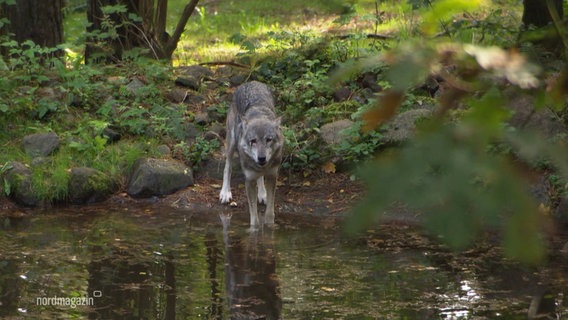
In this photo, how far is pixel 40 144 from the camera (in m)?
10.1

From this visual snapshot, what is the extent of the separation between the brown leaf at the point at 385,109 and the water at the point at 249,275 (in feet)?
13.7

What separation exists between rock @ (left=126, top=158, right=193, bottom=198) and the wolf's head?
1.51 metres

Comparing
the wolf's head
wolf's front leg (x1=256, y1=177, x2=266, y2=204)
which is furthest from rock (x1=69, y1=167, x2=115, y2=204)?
the wolf's head

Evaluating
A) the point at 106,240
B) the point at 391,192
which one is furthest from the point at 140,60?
the point at 391,192

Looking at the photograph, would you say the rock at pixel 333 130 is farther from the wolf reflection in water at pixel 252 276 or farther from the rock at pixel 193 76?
the rock at pixel 193 76

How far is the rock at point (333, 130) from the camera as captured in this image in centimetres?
1000

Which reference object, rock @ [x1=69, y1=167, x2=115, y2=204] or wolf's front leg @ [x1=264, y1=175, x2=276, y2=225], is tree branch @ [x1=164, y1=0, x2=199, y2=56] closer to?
rock @ [x1=69, y1=167, x2=115, y2=204]

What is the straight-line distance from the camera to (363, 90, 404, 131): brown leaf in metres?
1.55

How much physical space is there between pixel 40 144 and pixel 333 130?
3.66 metres

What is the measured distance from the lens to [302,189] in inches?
385

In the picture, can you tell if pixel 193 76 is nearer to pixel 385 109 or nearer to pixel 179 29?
pixel 179 29

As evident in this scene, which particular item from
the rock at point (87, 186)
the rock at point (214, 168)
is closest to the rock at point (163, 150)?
the rock at point (214, 168)

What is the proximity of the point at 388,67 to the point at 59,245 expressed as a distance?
653cm

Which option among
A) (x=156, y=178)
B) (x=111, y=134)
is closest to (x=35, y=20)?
(x=111, y=134)
